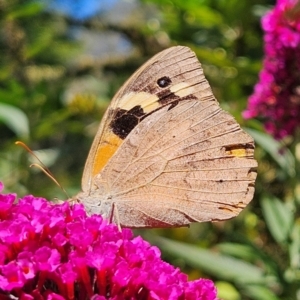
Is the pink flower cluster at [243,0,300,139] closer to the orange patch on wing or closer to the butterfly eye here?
the butterfly eye

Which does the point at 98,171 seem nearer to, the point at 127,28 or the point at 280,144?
the point at 280,144

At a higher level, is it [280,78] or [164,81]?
[164,81]

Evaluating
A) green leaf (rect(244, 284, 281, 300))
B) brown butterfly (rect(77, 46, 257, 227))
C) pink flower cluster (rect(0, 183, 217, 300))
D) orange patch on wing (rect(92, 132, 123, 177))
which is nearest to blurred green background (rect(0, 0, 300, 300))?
green leaf (rect(244, 284, 281, 300))

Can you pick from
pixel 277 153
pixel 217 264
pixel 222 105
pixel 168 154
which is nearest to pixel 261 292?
pixel 217 264

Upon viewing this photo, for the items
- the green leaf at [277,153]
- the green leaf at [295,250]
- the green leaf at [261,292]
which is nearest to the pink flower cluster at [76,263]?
the green leaf at [261,292]

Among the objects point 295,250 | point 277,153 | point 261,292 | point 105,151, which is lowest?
point 261,292

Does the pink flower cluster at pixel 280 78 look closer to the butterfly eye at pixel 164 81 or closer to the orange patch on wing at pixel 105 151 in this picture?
the butterfly eye at pixel 164 81

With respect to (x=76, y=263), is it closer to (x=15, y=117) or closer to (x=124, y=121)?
(x=124, y=121)
